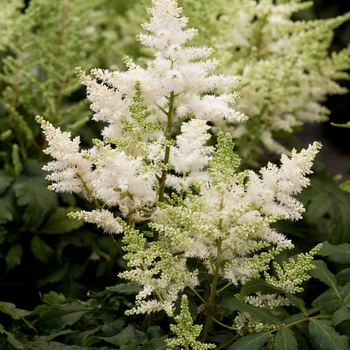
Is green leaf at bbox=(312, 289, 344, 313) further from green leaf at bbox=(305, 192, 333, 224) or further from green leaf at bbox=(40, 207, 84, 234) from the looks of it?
green leaf at bbox=(40, 207, 84, 234)

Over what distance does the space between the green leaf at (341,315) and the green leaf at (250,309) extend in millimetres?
101

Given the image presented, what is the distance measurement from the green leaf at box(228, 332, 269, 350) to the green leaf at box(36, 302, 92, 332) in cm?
41

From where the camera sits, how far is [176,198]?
4.00ft

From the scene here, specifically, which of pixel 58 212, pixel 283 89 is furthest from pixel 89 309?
pixel 283 89

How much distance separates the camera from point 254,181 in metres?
1.17

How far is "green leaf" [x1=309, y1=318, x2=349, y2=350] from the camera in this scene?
1.09 meters

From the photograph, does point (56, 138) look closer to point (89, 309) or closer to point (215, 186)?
point (215, 186)

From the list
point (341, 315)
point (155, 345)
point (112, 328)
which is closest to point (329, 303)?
point (341, 315)

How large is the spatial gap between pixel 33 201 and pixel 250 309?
1.07 metres

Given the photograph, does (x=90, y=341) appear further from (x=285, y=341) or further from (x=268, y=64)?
(x=268, y=64)

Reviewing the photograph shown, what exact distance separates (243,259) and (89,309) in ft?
1.34

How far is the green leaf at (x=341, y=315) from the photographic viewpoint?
1.12 m

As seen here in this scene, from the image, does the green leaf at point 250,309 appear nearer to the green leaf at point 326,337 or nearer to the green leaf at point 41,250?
the green leaf at point 326,337

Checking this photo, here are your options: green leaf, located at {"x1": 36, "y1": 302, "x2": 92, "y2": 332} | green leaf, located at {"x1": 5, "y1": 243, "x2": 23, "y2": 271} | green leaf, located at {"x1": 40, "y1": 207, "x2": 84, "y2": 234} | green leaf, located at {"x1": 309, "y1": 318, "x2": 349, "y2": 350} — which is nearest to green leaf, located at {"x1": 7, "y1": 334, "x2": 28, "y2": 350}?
green leaf, located at {"x1": 36, "y1": 302, "x2": 92, "y2": 332}
